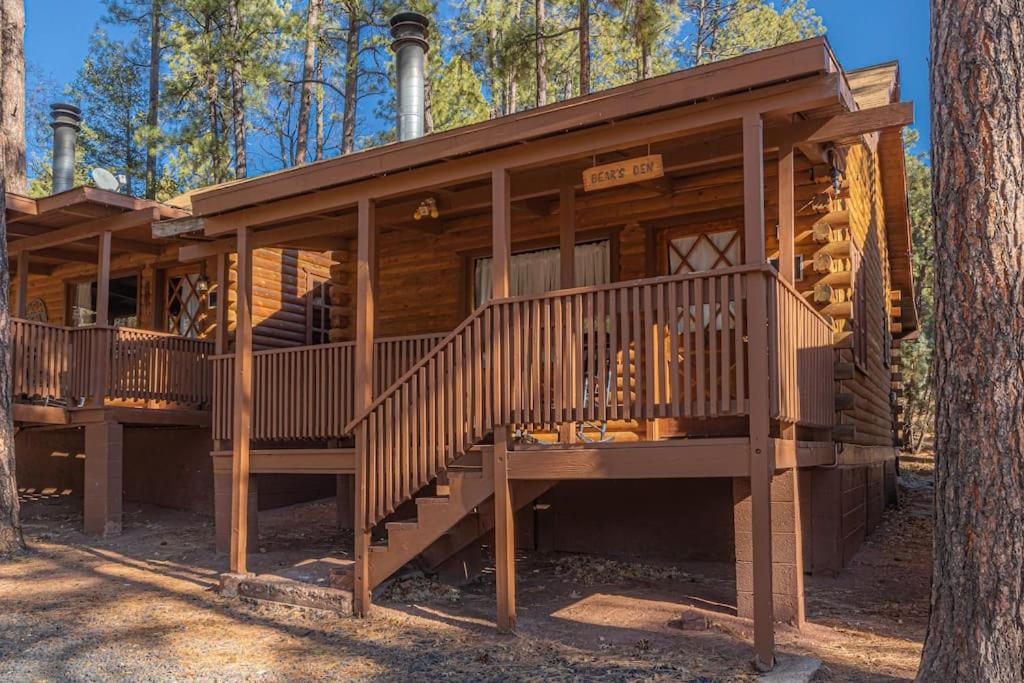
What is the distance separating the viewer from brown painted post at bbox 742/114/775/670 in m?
6.36

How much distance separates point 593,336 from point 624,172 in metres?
1.56

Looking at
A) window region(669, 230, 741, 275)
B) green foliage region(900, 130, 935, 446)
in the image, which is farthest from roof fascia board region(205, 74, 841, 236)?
green foliage region(900, 130, 935, 446)

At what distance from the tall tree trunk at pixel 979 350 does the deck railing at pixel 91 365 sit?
1135 centimetres

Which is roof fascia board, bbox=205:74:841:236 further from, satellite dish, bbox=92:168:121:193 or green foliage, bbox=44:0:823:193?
green foliage, bbox=44:0:823:193

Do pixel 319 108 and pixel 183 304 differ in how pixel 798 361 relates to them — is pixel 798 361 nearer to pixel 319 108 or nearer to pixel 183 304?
pixel 183 304

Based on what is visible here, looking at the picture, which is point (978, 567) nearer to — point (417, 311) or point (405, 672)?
point (405, 672)

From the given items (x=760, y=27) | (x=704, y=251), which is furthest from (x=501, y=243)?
(x=760, y=27)

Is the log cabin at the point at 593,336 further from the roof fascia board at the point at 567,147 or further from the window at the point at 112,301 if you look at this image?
the window at the point at 112,301

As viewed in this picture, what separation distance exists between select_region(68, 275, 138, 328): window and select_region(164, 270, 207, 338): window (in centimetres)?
97

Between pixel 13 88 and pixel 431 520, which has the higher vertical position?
pixel 13 88

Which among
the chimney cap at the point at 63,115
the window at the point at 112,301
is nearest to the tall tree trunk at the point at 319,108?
the chimney cap at the point at 63,115

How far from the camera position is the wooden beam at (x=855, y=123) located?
709 cm

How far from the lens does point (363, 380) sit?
29.4 feet

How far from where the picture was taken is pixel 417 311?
1270cm
